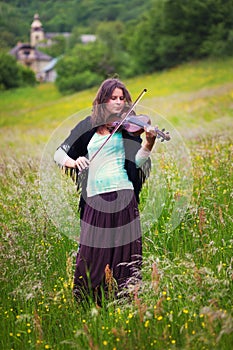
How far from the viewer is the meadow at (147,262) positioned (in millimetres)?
2922

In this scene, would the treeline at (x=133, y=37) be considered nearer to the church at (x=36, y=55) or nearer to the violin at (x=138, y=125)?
the church at (x=36, y=55)

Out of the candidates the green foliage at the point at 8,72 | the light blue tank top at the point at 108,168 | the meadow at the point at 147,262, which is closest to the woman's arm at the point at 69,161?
the light blue tank top at the point at 108,168

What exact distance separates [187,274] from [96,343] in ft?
1.97

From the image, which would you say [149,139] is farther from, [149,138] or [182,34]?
[182,34]

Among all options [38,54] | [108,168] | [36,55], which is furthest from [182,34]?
[108,168]

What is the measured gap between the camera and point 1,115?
2133cm

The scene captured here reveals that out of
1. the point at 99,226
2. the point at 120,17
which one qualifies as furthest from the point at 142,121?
the point at 120,17

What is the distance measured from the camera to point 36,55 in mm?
23688

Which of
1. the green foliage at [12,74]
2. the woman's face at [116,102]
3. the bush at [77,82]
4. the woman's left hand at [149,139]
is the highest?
the woman's face at [116,102]

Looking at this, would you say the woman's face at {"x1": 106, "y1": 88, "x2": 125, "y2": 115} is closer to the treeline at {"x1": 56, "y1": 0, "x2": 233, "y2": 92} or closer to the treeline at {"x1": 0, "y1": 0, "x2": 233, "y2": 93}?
the treeline at {"x1": 0, "y1": 0, "x2": 233, "y2": 93}

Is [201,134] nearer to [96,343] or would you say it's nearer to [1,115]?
[96,343]

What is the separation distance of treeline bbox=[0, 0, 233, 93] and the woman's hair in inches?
820

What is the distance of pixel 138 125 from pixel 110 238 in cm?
76

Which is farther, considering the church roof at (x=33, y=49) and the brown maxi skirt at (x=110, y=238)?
the church roof at (x=33, y=49)
